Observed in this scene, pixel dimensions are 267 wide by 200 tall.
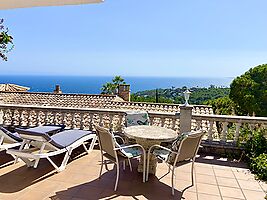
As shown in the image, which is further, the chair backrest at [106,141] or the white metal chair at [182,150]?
the chair backrest at [106,141]

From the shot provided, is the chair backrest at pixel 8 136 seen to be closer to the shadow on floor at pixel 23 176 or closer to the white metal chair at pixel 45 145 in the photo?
the white metal chair at pixel 45 145

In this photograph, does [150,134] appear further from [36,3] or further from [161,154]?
[36,3]

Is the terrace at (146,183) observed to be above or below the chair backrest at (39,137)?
below

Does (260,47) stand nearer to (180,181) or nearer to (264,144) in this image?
(264,144)

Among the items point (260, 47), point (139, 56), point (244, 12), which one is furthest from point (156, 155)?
point (139, 56)

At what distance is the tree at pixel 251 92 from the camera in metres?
19.6

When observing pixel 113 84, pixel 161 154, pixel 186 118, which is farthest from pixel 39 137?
pixel 113 84

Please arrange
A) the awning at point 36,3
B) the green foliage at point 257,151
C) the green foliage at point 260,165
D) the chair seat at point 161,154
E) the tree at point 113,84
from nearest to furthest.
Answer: the awning at point 36,3
the chair seat at point 161,154
the green foliage at point 260,165
the green foliage at point 257,151
the tree at point 113,84

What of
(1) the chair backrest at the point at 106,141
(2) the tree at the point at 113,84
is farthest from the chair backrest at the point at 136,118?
(2) the tree at the point at 113,84

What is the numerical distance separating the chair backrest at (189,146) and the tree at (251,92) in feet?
58.5

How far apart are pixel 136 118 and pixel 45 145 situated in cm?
192

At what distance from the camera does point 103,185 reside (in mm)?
3691

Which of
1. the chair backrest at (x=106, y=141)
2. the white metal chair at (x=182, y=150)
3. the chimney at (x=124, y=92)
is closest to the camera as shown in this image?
the white metal chair at (x=182, y=150)

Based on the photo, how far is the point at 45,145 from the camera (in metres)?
4.07
